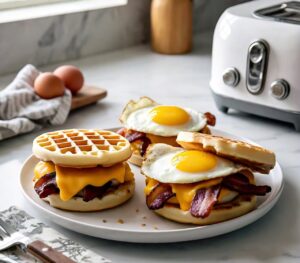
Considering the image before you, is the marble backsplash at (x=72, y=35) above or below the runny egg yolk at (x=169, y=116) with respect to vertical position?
below

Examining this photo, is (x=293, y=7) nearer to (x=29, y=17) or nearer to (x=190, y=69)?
(x=190, y=69)

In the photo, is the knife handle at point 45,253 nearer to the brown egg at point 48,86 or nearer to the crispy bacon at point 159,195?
the crispy bacon at point 159,195

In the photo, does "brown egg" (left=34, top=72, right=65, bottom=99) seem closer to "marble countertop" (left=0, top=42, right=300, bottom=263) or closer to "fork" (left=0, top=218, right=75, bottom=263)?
"marble countertop" (left=0, top=42, right=300, bottom=263)

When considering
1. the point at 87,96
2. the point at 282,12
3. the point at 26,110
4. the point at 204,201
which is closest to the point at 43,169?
the point at 204,201

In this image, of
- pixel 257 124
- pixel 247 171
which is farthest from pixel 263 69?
pixel 247 171

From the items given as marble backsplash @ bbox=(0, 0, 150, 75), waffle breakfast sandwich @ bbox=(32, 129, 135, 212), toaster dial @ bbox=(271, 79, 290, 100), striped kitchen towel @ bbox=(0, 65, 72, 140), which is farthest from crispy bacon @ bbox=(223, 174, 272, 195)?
marble backsplash @ bbox=(0, 0, 150, 75)

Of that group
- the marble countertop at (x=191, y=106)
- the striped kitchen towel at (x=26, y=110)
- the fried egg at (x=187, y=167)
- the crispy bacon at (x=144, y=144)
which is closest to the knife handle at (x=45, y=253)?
the marble countertop at (x=191, y=106)
